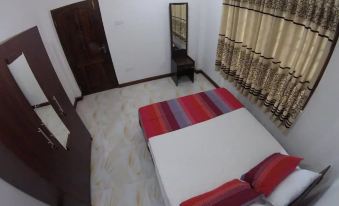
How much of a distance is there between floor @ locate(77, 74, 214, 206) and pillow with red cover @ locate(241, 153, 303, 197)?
112cm

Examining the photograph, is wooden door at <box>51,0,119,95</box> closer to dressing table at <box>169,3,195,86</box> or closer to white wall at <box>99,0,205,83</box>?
white wall at <box>99,0,205,83</box>

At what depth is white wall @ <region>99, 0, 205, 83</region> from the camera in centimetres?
331

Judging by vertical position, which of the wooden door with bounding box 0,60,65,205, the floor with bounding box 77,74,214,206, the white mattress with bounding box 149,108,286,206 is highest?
the wooden door with bounding box 0,60,65,205

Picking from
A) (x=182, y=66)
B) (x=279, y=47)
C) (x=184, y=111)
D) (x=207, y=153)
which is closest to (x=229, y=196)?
(x=207, y=153)

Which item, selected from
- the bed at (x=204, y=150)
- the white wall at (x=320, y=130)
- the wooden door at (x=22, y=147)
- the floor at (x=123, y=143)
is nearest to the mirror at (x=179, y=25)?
the floor at (x=123, y=143)

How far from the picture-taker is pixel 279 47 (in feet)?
6.35

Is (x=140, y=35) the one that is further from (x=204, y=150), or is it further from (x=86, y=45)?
(x=204, y=150)

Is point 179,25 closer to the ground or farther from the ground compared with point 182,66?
farther from the ground

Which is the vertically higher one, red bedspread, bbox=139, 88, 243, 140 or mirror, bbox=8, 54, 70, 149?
mirror, bbox=8, 54, 70, 149

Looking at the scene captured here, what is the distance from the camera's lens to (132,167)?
2.50 m

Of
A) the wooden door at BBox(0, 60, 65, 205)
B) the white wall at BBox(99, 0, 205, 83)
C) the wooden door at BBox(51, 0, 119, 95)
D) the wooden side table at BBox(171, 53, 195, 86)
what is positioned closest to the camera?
the wooden door at BBox(0, 60, 65, 205)

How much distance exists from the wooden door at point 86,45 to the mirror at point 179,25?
137cm

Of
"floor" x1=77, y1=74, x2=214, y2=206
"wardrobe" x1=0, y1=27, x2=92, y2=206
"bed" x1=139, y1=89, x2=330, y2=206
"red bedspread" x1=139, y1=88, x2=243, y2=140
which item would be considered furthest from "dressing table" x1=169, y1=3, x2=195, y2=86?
"wardrobe" x1=0, y1=27, x2=92, y2=206

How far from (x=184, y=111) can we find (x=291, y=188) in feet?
4.65
